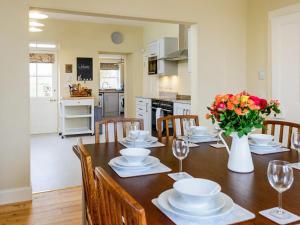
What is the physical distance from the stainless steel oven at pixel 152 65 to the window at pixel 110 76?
19.7 feet

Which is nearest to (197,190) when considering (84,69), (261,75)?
(261,75)

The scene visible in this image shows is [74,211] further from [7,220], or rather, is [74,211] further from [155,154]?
[155,154]

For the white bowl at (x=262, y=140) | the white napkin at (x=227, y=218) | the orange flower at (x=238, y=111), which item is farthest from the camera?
the white bowl at (x=262, y=140)

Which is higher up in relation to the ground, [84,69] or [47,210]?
[84,69]

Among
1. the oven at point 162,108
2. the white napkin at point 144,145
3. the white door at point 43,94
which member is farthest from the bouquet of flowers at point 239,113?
the white door at point 43,94

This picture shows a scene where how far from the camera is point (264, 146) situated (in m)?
1.94

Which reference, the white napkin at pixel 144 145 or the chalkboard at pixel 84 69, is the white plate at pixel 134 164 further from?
the chalkboard at pixel 84 69

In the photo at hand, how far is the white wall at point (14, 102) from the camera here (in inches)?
113

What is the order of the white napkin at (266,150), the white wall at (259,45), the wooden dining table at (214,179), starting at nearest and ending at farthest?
the wooden dining table at (214,179), the white napkin at (266,150), the white wall at (259,45)

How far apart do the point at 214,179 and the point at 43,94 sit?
669 cm

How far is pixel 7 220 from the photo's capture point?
2561 millimetres

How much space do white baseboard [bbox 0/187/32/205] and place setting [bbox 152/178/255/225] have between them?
2.35 metres

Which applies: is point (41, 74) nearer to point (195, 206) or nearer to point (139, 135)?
point (139, 135)

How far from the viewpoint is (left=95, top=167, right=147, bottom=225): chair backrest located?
639 mm
